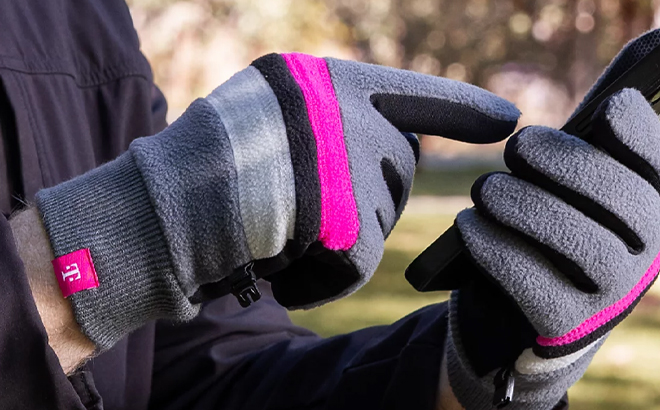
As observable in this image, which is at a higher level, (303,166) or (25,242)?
(303,166)

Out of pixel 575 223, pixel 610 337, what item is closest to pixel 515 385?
pixel 575 223

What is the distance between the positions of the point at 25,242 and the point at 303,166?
15.1 inches

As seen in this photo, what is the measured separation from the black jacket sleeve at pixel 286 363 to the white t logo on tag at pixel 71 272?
1.73ft

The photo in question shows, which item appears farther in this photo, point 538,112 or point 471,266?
point 538,112

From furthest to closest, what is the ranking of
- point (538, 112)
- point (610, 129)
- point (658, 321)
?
1. point (538, 112)
2. point (658, 321)
3. point (610, 129)

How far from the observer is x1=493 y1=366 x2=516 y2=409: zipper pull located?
1.03 m

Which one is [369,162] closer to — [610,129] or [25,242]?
[610,129]

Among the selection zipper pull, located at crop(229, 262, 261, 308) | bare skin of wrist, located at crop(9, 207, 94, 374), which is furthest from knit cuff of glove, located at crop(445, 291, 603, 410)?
bare skin of wrist, located at crop(9, 207, 94, 374)

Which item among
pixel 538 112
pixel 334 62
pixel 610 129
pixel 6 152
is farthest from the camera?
pixel 538 112

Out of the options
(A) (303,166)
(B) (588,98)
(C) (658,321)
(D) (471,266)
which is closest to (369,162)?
(A) (303,166)

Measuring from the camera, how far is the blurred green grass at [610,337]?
3.27m

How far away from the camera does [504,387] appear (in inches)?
40.9

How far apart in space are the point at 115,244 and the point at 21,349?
171mm

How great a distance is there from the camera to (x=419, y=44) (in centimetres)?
1636
